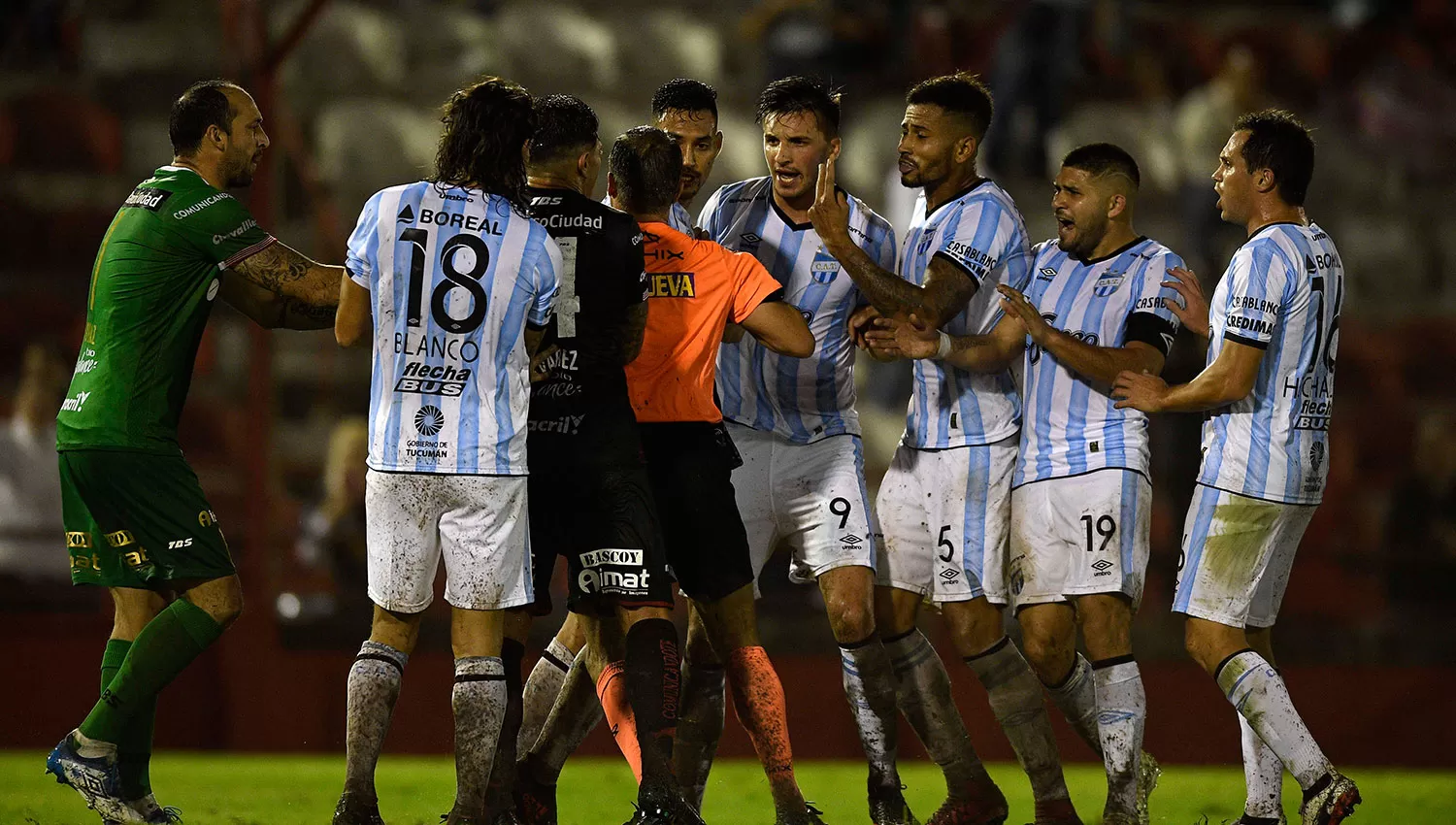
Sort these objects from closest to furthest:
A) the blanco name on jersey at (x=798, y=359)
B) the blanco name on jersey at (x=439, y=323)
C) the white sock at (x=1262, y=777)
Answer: the blanco name on jersey at (x=439, y=323) < the white sock at (x=1262, y=777) < the blanco name on jersey at (x=798, y=359)

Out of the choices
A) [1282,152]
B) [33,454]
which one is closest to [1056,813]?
[1282,152]

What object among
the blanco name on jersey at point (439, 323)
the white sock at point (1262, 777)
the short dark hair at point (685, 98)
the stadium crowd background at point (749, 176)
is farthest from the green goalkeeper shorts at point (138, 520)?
the stadium crowd background at point (749, 176)

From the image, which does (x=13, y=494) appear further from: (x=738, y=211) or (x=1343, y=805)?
(x=1343, y=805)

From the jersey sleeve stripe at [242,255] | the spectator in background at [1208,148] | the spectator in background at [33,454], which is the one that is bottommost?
the spectator in background at [33,454]

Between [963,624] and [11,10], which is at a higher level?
[11,10]

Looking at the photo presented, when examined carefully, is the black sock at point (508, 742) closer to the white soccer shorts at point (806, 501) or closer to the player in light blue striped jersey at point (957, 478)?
the white soccer shorts at point (806, 501)

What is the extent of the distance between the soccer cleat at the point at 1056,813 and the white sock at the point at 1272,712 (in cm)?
75

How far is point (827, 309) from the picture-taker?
6.68m

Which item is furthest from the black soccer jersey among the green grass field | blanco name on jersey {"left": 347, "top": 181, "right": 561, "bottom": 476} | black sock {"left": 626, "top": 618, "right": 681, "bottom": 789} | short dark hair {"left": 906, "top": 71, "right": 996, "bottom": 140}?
the green grass field

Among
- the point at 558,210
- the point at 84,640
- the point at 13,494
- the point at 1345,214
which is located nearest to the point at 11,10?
the point at 13,494

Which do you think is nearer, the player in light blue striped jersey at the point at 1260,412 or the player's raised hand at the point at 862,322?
the player in light blue striped jersey at the point at 1260,412

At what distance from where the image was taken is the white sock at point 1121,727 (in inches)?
243

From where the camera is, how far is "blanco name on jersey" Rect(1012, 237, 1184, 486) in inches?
251

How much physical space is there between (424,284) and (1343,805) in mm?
3696
